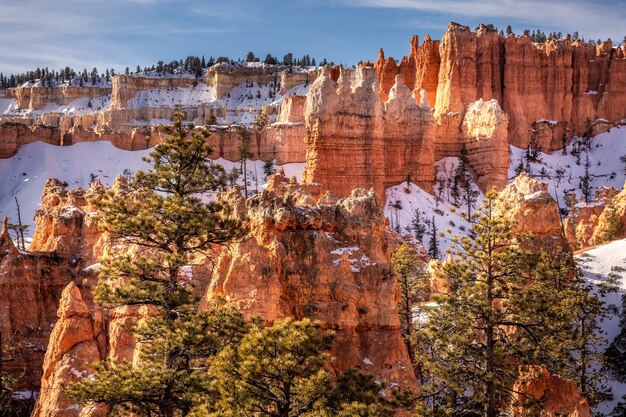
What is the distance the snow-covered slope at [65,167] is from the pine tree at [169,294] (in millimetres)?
70605

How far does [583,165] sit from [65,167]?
73951 mm

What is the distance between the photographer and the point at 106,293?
61.7ft

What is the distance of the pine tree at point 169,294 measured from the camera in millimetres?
18047

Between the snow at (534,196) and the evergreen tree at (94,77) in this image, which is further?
the evergreen tree at (94,77)

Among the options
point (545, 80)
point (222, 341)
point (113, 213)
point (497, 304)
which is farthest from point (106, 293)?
point (545, 80)

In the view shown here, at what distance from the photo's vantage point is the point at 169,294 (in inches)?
753

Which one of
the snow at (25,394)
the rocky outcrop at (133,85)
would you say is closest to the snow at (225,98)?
the rocky outcrop at (133,85)

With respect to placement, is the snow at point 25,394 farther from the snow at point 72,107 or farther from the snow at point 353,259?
the snow at point 72,107

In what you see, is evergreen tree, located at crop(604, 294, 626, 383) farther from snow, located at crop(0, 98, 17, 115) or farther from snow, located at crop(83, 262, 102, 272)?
snow, located at crop(0, 98, 17, 115)

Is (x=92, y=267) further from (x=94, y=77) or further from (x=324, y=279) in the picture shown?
→ (x=94, y=77)

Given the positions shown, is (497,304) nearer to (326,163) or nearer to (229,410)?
(229,410)

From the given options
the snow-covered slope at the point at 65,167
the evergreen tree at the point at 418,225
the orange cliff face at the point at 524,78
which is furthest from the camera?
the orange cliff face at the point at 524,78

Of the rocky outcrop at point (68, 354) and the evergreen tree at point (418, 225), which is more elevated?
the evergreen tree at point (418, 225)

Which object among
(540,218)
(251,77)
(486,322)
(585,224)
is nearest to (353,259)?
(486,322)
